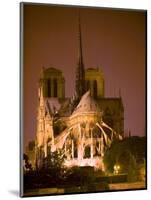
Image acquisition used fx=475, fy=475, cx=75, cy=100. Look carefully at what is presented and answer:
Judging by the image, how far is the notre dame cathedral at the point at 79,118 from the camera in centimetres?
185

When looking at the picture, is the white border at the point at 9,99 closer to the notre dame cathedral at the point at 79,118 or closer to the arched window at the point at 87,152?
the notre dame cathedral at the point at 79,118

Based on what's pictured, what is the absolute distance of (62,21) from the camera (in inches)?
73.9

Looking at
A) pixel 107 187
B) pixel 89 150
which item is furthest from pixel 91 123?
pixel 107 187

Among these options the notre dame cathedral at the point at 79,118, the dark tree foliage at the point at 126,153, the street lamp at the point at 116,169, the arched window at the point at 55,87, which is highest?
the arched window at the point at 55,87

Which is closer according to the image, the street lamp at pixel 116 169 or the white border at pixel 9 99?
the white border at pixel 9 99

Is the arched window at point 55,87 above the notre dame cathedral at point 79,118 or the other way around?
above

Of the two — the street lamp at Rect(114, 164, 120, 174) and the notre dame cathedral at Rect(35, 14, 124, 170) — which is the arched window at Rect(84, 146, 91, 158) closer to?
the notre dame cathedral at Rect(35, 14, 124, 170)

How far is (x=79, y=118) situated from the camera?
1893 mm

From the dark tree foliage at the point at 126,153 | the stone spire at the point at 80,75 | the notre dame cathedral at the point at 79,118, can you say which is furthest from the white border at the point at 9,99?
the dark tree foliage at the point at 126,153

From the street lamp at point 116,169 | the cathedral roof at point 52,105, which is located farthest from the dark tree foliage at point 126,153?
the cathedral roof at point 52,105

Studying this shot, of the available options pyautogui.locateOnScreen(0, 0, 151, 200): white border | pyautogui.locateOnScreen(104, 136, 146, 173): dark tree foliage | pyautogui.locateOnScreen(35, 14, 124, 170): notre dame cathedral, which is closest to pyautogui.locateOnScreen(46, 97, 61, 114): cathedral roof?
pyautogui.locateOnScreen(35, 14, 124, 170): notre dame cathedral

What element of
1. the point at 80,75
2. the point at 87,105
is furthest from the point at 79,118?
the point at 80,75

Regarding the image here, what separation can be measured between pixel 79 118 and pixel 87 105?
61 millimetres

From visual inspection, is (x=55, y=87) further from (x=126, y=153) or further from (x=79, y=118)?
(x=126, y=153)
